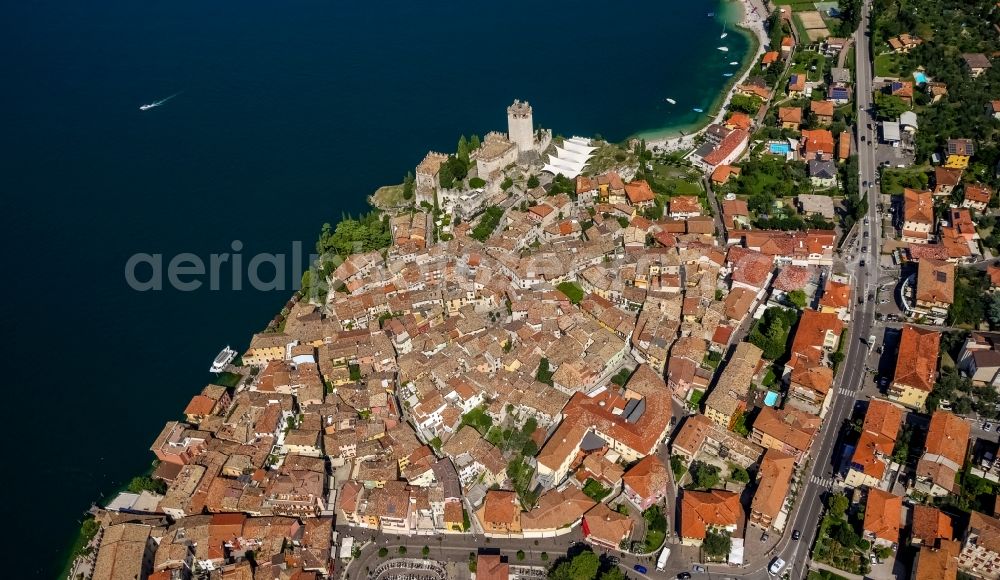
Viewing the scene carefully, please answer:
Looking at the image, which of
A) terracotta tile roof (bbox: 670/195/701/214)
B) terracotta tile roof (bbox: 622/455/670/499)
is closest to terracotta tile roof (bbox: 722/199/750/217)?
terracotta tile roof (bbox: 670/195/701/214)

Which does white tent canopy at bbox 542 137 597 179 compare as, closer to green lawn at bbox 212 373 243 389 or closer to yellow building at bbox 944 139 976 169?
yellow building at bbox 944 139 976 169

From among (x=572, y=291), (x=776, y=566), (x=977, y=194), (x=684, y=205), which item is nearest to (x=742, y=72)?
(x=684, y=205)

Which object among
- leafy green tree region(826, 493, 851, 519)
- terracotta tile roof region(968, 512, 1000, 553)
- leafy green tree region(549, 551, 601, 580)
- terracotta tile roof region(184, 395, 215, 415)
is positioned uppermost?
terracotta tile roof region(968, 512, 1000, 553)

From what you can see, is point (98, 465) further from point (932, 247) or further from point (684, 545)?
point (932, 247)

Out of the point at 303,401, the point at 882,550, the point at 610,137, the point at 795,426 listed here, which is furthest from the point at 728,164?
the point at 303,401

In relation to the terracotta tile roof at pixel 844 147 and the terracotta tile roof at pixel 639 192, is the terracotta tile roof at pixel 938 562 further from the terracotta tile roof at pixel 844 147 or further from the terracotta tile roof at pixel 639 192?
the terracotta tile roof at pixel 844 147

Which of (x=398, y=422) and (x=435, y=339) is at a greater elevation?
(x=435, y=339)

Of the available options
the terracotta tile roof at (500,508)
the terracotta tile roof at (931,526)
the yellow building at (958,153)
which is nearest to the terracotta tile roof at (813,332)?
the terracotta tile roof at (931,526)
